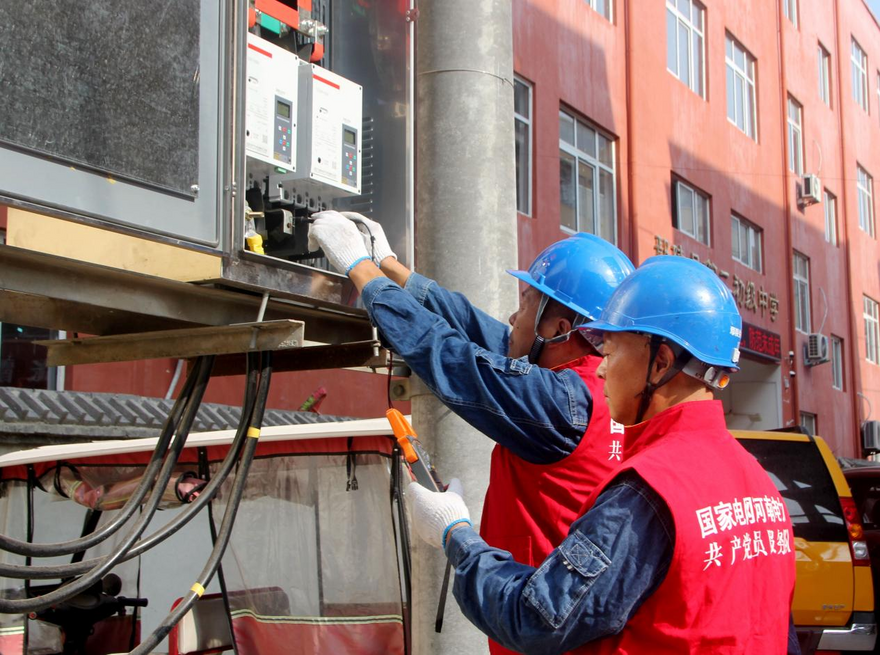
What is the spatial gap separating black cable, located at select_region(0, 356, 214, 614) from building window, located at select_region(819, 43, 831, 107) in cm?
2549

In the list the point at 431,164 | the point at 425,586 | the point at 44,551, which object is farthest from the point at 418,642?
the point at 431,164

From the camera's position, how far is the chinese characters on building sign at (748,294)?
18156mm

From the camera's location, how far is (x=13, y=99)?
2.59 metres

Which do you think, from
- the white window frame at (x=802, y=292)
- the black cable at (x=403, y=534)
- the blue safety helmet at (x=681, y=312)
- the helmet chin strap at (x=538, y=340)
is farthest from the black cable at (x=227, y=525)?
the white window frame at (x=802, y=292)

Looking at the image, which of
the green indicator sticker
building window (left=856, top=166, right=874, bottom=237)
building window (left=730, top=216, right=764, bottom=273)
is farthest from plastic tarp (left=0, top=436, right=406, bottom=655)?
building window (left=856, top=166, right=874, bottom=237)

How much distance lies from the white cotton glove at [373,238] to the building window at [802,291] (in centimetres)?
2110

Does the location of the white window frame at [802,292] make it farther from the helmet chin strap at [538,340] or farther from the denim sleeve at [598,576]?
the denim sleeve at [598,576]

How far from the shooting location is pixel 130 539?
3.09 metres

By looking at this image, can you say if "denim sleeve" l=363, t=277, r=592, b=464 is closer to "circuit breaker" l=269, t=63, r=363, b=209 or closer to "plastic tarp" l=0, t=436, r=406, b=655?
"circuit breaker" l=269, t=63, r=363, b=209

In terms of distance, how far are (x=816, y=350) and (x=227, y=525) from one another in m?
21.3

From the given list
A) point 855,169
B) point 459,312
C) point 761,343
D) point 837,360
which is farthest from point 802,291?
point 459,312

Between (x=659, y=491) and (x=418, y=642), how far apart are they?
1859 mm

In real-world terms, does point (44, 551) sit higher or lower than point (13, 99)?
lower

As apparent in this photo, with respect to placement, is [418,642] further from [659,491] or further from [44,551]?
[659,491]
